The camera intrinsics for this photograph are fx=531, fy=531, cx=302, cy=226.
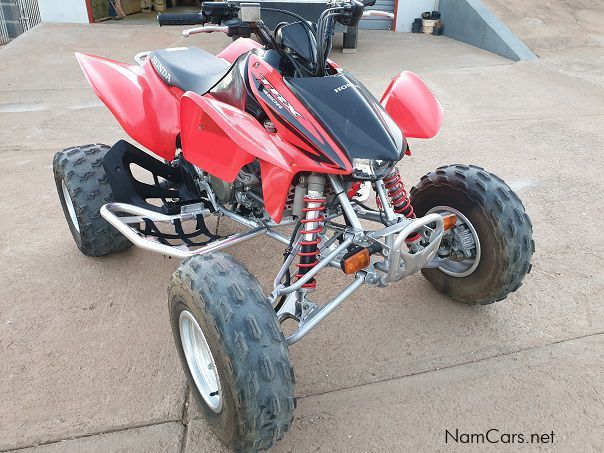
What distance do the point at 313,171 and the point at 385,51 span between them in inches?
305

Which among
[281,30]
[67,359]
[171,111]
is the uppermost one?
[281,30]

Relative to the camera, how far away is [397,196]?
2.53 metres

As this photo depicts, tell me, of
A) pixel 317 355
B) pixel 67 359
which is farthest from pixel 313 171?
pixel 67 359

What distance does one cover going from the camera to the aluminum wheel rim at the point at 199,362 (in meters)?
2.24

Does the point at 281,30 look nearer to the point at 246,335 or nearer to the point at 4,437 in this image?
the point at 246,335

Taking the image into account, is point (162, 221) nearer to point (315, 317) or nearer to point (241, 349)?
point (315, 317)

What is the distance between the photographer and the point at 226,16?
2.40 metres

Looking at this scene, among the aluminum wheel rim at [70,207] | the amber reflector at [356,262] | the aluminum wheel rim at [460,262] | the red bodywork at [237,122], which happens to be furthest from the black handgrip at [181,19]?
the aluminum wheel rim at [70,207]

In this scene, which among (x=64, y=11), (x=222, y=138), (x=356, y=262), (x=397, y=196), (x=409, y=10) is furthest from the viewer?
(x=64, y=11)

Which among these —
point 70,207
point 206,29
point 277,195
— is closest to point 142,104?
point 206,29

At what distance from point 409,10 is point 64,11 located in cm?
719

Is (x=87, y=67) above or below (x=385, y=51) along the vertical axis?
above

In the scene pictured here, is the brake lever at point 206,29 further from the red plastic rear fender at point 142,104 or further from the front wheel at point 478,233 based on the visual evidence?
the front wheel at point 478,233

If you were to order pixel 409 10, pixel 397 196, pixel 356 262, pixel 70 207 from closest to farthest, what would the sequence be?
1. pixel 356 262
2. pixel 397 196
3. pixel 70 207
4. pixel 409 10
